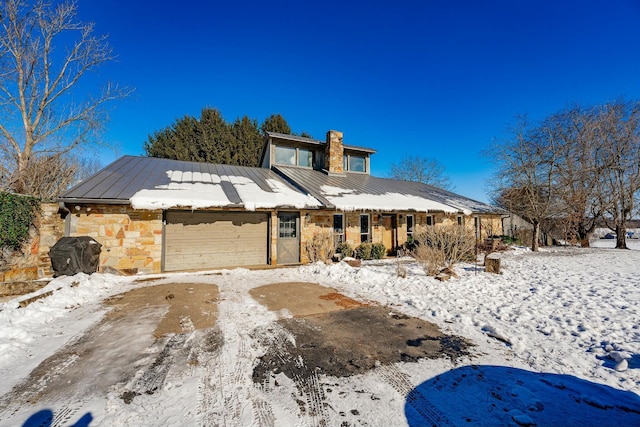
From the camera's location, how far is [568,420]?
2.03 metres

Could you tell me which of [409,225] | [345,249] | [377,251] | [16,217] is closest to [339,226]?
[345,249]

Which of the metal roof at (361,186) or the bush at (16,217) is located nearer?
the bush at (16,217)

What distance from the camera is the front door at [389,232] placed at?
1223 centimetres

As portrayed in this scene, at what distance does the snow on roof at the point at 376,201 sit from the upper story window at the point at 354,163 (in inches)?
132

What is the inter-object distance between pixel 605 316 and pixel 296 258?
801cm

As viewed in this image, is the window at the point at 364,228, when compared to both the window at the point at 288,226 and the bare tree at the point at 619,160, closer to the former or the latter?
the window at the point at 288,226

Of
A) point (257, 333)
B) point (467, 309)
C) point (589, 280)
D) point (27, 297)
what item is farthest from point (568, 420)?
point (27, 297)

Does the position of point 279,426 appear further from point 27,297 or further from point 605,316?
point 27,297

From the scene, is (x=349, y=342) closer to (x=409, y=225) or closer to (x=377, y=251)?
(x=377, y=251)

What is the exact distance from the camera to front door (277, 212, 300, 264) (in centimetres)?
984

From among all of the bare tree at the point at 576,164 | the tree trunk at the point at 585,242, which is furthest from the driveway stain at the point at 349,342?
the tree trunk at the point at 585,242

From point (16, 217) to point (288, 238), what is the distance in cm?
734

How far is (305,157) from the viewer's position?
49.3ft

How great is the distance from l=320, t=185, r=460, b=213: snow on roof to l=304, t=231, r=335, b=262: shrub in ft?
4.32
